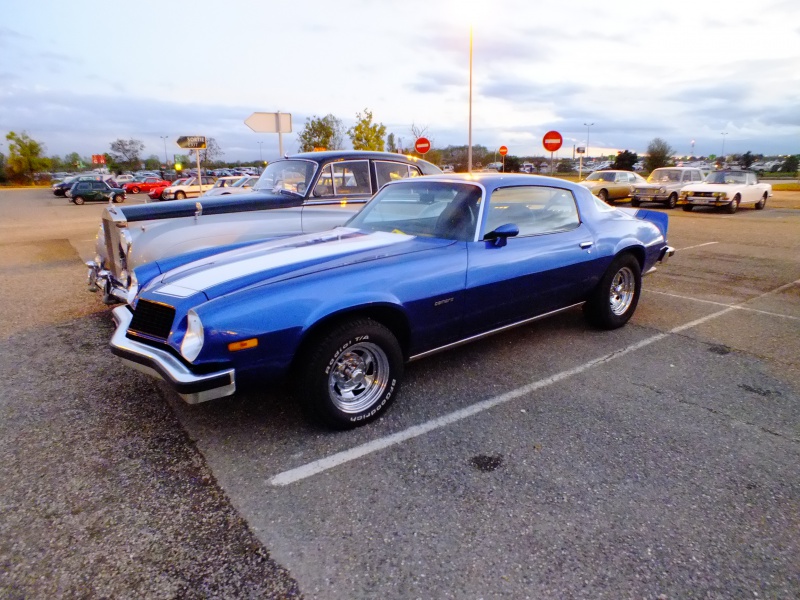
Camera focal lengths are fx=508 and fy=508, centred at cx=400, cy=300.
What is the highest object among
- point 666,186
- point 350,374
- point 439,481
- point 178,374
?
point 666,186

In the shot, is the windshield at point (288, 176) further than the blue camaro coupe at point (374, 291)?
Yes

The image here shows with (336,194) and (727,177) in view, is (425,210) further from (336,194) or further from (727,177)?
(727,177)

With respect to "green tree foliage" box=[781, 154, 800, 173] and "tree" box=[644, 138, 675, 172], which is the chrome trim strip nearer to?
"tree" box=[644, 138, 675, 172]

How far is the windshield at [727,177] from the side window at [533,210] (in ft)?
56.8

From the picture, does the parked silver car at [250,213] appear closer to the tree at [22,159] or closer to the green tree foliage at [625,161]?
the green tree foliage at [625,161]

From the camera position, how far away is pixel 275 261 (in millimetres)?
3391

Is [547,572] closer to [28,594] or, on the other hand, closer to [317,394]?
[317,394]

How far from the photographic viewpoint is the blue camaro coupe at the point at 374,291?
2.81 m

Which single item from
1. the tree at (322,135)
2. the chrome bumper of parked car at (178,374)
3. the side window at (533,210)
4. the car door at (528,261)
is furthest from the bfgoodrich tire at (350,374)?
the tree at (322,135)

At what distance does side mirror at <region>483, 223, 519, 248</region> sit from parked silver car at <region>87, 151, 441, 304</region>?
2177mm

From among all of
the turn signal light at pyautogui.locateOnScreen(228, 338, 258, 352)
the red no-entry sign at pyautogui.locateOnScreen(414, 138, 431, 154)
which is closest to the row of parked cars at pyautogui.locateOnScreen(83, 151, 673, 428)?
the turn signal light at pyautogui.locateOnScreen(228, 338, 258, 352)

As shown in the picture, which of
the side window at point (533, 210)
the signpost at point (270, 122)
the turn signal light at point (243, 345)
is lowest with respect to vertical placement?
the turn signal light at point (243, 345)

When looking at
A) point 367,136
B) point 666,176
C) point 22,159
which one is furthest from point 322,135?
point 22,159

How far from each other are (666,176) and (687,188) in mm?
1889
